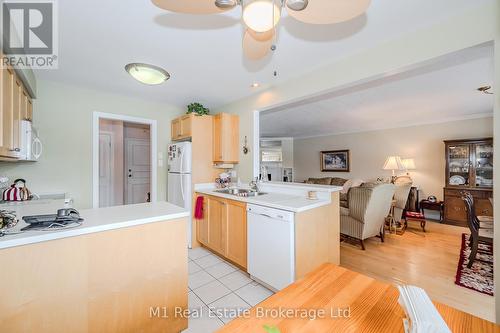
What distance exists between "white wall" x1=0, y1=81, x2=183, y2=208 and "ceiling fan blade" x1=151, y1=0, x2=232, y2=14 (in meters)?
2.65

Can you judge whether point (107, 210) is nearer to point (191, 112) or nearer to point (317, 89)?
point (191, 112)

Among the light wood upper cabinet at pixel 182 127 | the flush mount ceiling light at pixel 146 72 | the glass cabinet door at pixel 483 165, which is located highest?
the flush mount ceiling light at pixel 146 72

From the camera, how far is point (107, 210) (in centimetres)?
159

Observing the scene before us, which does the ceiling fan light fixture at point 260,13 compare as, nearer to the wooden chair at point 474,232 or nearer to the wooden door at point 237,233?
the wooden door at point 237,233

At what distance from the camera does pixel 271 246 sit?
2.04m

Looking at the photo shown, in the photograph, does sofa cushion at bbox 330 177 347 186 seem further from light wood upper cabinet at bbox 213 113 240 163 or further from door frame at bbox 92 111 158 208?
door frame at bbox 92 111 158 208

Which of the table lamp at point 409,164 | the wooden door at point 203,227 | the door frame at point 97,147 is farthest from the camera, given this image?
the table lamp at point 409,164

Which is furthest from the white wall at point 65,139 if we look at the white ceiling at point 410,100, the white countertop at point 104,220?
the white ceiling at point 410,100

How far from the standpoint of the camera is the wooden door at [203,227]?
3066 millimetres

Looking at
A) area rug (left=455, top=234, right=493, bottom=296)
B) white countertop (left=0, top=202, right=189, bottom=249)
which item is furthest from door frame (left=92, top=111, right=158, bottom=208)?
area rug (left=455, top=234, right=493, bottom=296)

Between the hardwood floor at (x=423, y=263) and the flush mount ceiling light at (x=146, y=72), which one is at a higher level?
the flush mount ceiling light at (x=146, y=72)

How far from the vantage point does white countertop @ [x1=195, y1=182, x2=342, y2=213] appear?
2.01 metres

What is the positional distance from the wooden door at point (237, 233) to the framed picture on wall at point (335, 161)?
488 cm

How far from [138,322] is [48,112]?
2.81m
